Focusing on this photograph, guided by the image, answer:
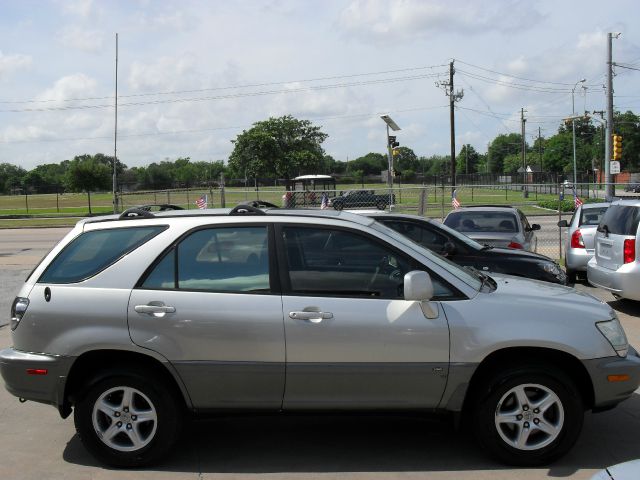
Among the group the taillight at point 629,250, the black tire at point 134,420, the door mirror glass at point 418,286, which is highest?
the door mirror glass at point 418,286

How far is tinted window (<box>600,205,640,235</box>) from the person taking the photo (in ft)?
29.9

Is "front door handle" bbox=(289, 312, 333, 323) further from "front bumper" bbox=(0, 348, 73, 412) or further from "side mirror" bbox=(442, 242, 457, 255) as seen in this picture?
"side mirror" bbox=(442, 242, 457, 255)

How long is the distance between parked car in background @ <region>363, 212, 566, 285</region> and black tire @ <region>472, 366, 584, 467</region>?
13.4 feet

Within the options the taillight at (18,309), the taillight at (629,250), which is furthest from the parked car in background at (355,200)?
the taillight at (18,309)

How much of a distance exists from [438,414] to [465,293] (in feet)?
2.67

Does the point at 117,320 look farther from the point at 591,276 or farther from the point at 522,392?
the point at 591,276

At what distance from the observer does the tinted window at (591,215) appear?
502 inches

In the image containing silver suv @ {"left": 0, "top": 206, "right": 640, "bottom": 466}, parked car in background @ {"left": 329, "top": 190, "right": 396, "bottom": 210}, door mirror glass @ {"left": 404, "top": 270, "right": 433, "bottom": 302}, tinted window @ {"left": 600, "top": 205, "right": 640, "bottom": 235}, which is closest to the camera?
door mirror glass @ {"left": 404, "top": 270, "right": 433, "bottom": 302}

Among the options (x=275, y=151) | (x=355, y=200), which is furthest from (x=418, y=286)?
(x=275, y=151)

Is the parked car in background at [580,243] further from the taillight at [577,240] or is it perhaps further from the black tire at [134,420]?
the black tire at [134,420]

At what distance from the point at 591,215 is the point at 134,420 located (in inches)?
428

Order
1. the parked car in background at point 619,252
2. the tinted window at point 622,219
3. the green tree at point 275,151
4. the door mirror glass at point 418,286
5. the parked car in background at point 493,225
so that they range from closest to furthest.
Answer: the door mirror glass at point 418,286 → the parked car in background at point 619,252 → the tinted window at point 622,219 → the parked car in background at point 493,225 → the green tree at point 275,151

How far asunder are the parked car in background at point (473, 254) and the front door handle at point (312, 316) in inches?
173

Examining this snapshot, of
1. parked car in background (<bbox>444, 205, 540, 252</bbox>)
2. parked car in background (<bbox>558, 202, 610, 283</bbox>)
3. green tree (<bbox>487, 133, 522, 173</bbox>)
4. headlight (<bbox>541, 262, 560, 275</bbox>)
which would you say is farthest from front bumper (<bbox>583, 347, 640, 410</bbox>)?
green tree (<bbox>487, 133, 522, 173</bbox>)
